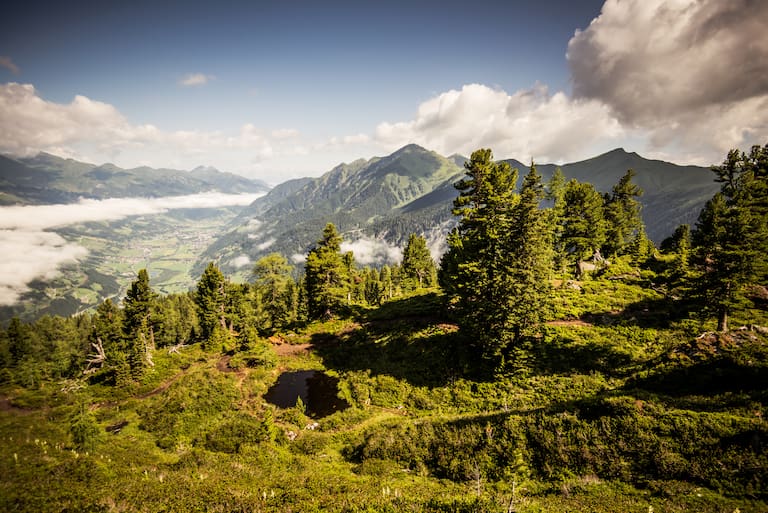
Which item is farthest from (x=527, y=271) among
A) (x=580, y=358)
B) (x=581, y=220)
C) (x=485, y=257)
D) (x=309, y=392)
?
(x=581, y=220)

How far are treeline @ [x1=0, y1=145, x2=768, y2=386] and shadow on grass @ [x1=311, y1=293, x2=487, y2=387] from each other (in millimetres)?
1928

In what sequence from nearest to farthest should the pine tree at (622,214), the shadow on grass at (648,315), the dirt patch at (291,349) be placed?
the shadow on grass at (648,315), the dirt patch at (291,349), the pine tree at (622,214)

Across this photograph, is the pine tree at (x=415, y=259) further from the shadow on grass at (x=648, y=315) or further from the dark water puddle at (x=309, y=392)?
the shadow on grass at (x=648, y=315)

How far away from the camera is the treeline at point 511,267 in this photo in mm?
25625

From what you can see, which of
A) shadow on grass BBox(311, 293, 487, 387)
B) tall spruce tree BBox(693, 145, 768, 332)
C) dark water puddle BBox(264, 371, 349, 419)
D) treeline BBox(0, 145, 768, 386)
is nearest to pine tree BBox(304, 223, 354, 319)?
treeline BBox(0, 145, 768, 386)

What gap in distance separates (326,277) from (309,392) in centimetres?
1911

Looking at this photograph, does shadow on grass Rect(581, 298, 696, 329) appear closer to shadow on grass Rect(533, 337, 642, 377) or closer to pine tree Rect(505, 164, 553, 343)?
shadow on grass Rect(533, 337, 642, 377)

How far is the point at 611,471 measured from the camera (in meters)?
14.8

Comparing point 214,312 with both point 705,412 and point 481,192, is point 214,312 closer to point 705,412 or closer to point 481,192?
point 481,192

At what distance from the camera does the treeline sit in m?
25.6

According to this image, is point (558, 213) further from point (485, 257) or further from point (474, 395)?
point (474, 395)

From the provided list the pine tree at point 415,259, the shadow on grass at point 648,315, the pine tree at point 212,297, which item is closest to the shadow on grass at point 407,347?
the shadow on grass at point 648,315

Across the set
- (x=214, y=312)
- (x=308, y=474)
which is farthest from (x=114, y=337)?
(x=308, y=474)

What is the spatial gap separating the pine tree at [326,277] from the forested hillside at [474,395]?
0.35 metres
